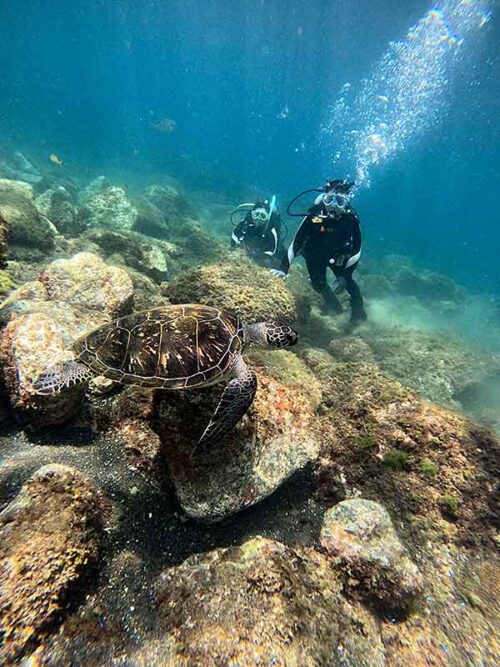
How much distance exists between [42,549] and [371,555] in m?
2.33

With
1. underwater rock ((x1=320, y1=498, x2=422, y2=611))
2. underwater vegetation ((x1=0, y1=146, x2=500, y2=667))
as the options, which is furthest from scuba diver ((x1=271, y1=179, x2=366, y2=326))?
underwater rock ((x1=320, y1=498, x2=422, y2=611))

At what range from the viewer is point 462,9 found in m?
21.9

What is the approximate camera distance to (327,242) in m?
9.02

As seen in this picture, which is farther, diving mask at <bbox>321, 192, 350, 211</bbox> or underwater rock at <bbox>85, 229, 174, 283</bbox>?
diving mask at <bbox>321, 192, 350, 211</bbox>

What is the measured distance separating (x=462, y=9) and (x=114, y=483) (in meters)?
36.0

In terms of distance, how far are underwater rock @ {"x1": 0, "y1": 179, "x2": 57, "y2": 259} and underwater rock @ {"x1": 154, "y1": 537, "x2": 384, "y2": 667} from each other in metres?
7.31

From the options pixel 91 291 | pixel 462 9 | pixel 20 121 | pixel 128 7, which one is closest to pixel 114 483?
pixel 91 291

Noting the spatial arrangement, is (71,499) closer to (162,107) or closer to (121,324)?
(121,324)

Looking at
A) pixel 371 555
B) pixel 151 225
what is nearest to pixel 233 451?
pixel 371 555

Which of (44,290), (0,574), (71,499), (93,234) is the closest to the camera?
(0,574)

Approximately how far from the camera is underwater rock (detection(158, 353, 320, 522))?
2.63 metres

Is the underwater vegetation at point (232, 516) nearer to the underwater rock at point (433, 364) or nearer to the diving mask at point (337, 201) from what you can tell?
the underwater rock at point (433, 364)

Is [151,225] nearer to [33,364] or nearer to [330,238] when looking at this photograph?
[330,238]

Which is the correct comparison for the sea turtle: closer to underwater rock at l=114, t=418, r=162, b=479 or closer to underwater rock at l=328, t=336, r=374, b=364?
underwater rock at l=114, t=418, r=162, b=479
